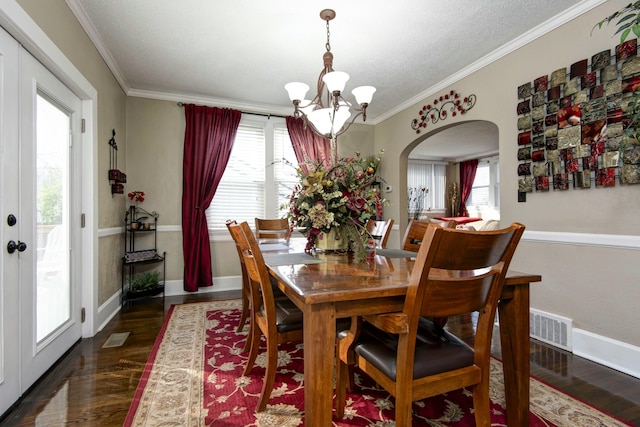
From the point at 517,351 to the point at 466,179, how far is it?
8416 millimetres

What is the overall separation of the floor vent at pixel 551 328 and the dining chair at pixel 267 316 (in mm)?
2143

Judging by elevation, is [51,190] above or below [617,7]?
below

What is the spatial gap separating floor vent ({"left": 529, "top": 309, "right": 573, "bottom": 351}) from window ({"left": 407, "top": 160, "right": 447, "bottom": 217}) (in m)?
6.17

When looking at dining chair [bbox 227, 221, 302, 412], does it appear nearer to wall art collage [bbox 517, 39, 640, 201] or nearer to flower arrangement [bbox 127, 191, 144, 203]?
wall art collage [bbox 517, 39, 640, 201]

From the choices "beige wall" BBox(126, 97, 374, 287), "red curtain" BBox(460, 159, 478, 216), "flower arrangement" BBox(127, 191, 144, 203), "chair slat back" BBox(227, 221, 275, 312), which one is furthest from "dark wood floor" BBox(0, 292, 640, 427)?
"red curtain" BBox(460, 159, 478, 216)

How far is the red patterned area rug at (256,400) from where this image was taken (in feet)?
5.00

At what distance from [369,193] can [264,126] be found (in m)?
2.99

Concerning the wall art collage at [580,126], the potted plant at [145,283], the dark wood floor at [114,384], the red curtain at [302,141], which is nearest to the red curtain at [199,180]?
the potted plant at [145,283]

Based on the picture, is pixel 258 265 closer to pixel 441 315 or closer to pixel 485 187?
pixel 441 315

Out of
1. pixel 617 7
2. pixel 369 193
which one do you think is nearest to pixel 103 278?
pixel 369 193

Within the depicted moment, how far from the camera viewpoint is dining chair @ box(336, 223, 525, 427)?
1.01m

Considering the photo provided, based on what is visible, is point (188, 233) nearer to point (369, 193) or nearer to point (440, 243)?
point (369, 193)

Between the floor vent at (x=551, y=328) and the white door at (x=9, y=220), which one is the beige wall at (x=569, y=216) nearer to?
the floor vent at (x=551, y=328)

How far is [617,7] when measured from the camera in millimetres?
2137
